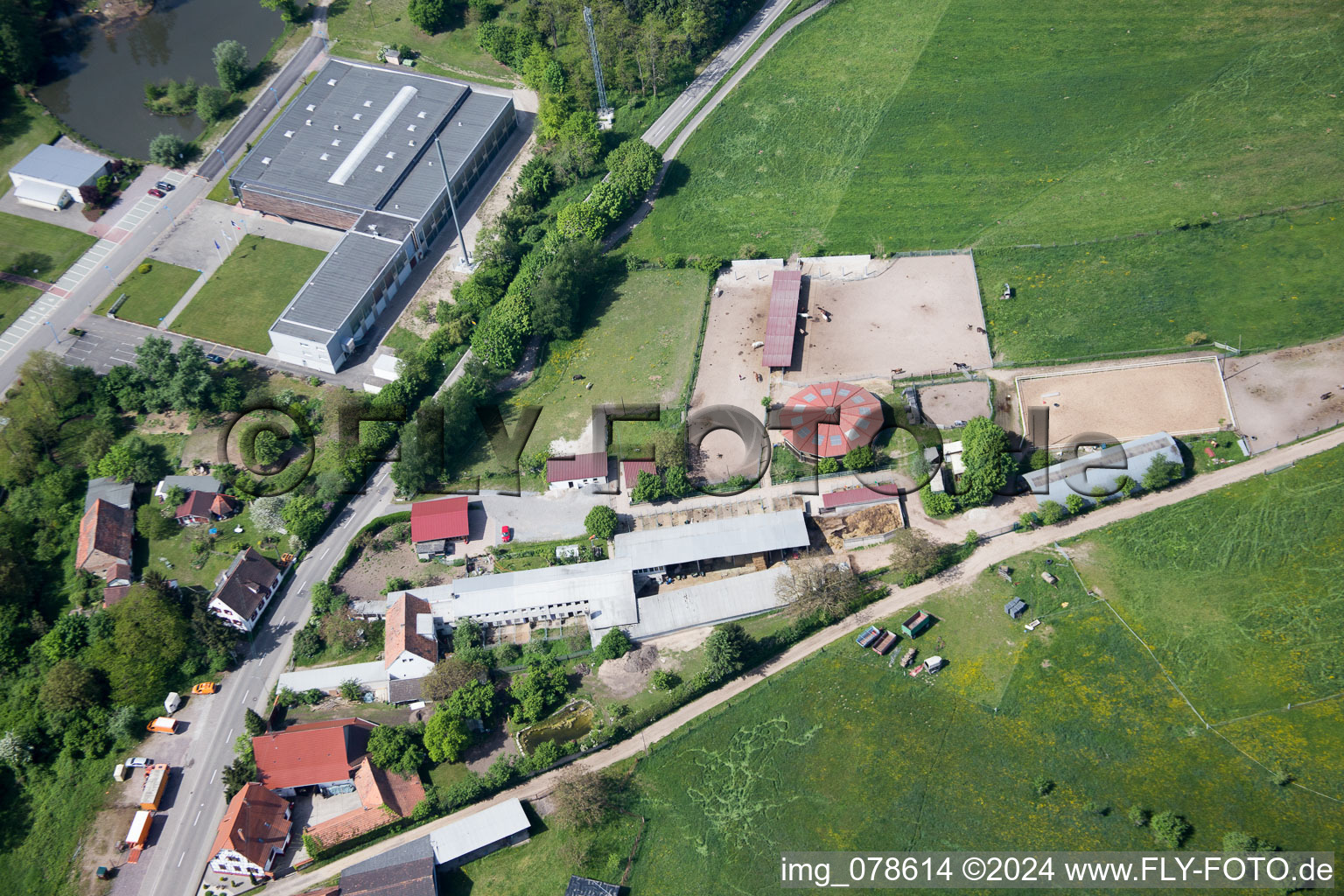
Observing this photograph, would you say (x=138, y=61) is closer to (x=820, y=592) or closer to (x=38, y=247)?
(x=38, y=247)

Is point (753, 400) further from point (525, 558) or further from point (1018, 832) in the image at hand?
point (1018, 832)

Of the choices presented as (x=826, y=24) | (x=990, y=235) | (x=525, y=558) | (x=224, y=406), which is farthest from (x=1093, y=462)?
(x=224, y=406)

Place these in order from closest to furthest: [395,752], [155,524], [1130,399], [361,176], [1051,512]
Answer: [395,752]
[1051,512]
[1130,399]
[155,524]
[361,176]

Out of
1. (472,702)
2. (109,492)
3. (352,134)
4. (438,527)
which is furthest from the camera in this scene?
(352,134)

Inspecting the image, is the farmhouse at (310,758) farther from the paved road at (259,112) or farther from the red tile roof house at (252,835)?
the paved road at (259,112)

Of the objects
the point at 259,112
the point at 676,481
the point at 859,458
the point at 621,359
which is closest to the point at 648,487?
the point at 676,481

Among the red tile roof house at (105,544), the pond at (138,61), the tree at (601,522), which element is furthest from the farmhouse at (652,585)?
the pond at (138,61)
